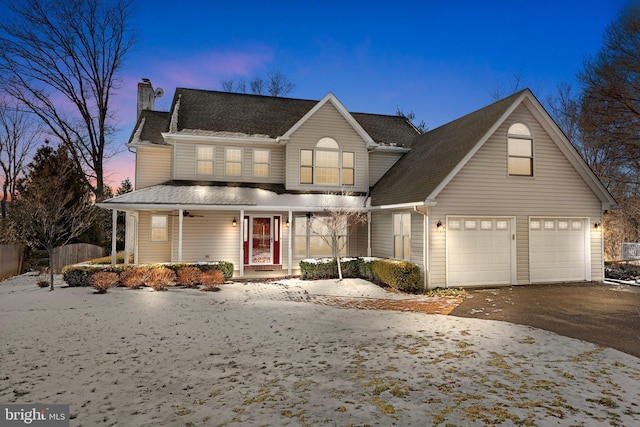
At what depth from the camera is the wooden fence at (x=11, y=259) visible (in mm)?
14811

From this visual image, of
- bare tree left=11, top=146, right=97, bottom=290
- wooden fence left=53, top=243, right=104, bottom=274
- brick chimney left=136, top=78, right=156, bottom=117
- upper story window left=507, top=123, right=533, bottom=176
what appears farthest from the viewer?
brick chimney left=136, top=78, right=156, bottom=117

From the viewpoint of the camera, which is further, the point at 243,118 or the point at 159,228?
the point at 243,118

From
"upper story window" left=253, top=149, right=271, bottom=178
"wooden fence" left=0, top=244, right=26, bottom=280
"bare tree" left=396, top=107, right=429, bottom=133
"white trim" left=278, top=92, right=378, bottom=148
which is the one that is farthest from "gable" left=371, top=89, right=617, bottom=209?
"bare tree" left=396, top=107, right=429, bottom=133

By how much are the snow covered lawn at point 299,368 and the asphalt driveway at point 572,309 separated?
0.79m

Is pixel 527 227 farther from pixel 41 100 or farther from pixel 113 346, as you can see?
pixel 41 100

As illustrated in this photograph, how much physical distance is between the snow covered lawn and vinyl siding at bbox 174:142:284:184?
7836 mm

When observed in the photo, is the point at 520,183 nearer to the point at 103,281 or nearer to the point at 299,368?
the point at 299,368

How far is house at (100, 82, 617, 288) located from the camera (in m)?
12.9

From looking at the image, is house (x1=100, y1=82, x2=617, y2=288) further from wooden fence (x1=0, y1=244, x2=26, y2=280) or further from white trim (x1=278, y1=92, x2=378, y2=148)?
wooden fence (x1=0, y1=244, x2=26, y2=280)

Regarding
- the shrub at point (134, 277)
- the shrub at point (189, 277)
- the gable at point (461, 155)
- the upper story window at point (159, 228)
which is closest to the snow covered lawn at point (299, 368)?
Answer: the shrub at point (134, 277)

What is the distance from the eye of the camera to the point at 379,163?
18297mm

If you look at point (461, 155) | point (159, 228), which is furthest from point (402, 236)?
point (159, 228)

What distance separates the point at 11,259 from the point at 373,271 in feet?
50.4

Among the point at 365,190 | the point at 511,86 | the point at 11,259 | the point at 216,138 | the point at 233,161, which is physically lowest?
the point at 11,259
